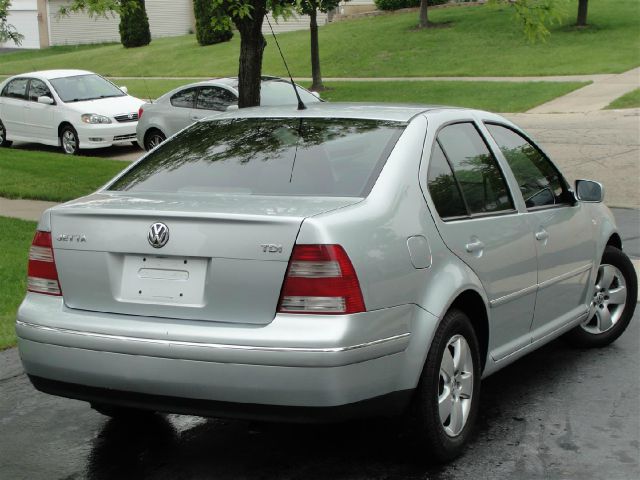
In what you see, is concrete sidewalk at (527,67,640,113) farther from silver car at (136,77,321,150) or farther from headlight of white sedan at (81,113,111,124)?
headlight of white sedan at (81,113,111,124)

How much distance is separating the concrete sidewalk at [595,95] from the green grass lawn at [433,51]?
6.29 feet

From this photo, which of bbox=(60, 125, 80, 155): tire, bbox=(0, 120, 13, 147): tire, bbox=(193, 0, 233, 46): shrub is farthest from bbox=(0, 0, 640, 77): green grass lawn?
bbox=(0, 120, 13, 147): tire

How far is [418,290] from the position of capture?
4531 mm

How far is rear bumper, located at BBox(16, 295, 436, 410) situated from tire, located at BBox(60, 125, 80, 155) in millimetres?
16203

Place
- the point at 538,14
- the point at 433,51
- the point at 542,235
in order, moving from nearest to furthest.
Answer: the point at 542,235
the point at 538,14
the point at 433,51

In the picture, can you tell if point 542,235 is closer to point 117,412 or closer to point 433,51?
point 117,412

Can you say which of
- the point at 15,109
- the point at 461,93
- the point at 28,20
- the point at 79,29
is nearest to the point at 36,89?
the point at 15,109

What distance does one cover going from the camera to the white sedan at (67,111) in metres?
20.1

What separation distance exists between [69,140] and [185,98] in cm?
266

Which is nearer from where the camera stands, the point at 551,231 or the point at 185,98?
the point at 551,231

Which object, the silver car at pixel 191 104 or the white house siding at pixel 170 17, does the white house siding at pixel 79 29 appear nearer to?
the white house siding at pixel 170 17

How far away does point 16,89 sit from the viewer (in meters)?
21.9

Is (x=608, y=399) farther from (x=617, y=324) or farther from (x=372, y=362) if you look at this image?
(x=372, y=362)

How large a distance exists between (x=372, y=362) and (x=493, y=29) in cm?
3434
